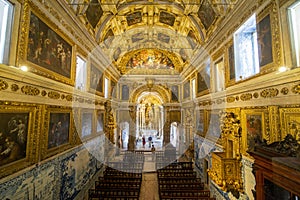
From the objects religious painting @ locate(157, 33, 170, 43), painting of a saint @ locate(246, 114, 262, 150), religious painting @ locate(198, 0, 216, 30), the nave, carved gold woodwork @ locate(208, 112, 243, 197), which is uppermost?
religious painting @ locate(157, 33, 170, 43)

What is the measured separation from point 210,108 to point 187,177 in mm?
4691

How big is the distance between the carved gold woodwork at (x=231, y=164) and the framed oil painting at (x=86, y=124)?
6497 mm

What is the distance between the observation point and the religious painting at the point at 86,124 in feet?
29.2

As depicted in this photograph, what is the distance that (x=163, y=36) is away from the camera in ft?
47.5

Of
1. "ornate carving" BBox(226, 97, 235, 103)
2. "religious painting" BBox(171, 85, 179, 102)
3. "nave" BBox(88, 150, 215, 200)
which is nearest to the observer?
"ornate carving" BBox(226, 97, 235, 103)

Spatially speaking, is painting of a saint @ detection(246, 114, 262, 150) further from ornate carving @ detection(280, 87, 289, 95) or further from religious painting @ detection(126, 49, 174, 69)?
religious painting @ detection(126, 49, 174, 69)

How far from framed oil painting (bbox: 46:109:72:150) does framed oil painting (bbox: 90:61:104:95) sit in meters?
3.32

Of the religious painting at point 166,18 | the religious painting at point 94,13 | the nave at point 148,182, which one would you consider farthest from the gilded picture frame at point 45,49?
the religious painting at point 166,18

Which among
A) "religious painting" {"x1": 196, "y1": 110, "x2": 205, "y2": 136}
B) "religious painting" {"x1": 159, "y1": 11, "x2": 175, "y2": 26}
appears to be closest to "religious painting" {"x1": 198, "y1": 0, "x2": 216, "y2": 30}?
"religious painting" {"x1": 159, "y1": 11, "x2": 175, "y2": 26}

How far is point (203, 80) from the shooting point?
440 inches

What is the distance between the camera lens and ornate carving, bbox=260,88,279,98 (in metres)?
4.73

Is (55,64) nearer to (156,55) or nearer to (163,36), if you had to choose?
(163,36)

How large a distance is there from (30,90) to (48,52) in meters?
1.76

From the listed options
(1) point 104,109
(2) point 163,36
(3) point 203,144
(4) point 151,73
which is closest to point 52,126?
(1) point 104,109
